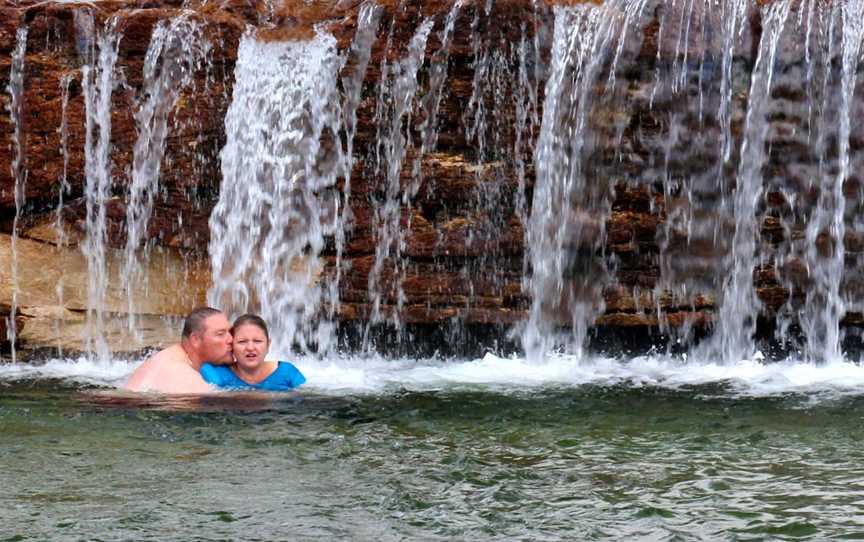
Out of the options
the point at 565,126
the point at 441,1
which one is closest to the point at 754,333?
the point at 565,126

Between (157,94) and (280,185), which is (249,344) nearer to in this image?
(280,185)

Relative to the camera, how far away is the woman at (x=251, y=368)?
820 cm

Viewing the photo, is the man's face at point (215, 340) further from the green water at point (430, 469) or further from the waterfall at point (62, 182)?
the waterfall at point (62, 182)

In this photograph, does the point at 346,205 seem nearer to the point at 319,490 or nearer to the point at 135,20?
the point at 135,20

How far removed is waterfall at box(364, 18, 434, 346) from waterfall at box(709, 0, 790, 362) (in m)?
2.82

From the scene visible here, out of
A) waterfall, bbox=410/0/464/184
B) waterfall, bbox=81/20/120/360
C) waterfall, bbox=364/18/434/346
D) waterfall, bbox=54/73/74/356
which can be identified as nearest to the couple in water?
waterfall, bbox=364/18/434/346

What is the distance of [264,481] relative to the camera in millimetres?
5684

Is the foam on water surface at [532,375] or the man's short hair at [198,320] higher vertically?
the man's short hair at [198,320]

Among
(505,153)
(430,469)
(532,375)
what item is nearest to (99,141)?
(505,153)

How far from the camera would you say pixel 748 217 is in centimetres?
1093

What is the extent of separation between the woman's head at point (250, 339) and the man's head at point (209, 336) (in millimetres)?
91

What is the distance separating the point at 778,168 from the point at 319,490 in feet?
21.4

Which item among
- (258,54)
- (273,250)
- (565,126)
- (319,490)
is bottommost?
(319,490)

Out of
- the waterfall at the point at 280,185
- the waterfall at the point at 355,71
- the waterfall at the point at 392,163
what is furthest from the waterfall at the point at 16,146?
the waterfall at the point at 392,163
